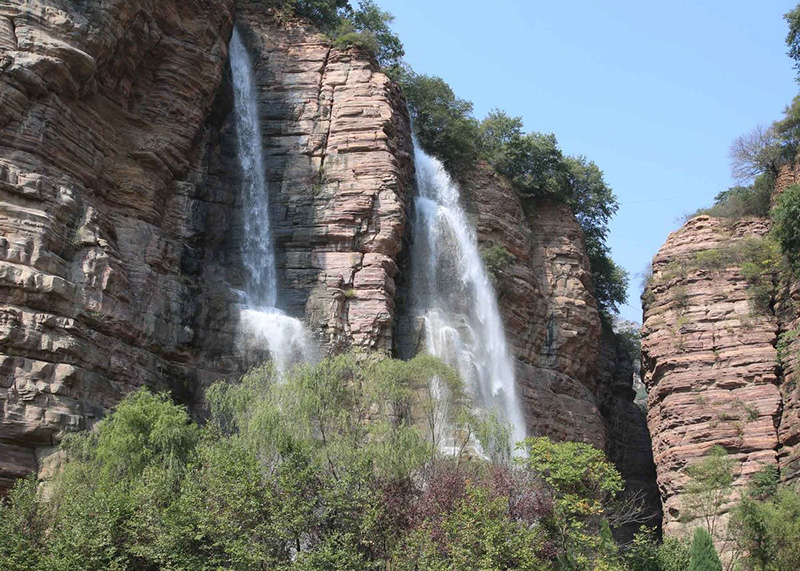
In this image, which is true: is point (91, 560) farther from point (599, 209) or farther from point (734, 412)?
point (599, 209)

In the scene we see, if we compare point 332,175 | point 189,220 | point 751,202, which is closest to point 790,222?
point 751,202

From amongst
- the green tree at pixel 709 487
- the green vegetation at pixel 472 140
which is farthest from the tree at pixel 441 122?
the green tree at pixel 709 487

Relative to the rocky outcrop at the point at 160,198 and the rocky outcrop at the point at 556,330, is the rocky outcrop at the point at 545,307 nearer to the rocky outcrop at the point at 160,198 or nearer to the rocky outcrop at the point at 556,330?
the rocky outcrop at the point at 556,330

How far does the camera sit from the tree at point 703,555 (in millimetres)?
32906

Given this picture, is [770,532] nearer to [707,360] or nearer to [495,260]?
[707,360]

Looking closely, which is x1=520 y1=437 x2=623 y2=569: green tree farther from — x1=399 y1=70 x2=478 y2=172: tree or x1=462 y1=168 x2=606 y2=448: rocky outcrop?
x1=399 y1=70 x2=478 y2=172: tree

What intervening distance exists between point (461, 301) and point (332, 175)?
8.55 m

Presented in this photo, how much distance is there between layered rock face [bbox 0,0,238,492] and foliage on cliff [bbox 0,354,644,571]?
7.18ft

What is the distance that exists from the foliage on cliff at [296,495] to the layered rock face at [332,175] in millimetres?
8773

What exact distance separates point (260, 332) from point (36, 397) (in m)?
10.3

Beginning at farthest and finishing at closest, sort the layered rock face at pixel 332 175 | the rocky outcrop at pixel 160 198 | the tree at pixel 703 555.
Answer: the layered rock face at pixel 332 175
the tree at pixel 703 555
the rocky outcrop at pixel 160 198

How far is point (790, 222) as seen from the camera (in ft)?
147

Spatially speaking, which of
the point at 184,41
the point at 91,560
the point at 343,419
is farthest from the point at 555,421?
the point at 91,560

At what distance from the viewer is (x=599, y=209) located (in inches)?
2391
